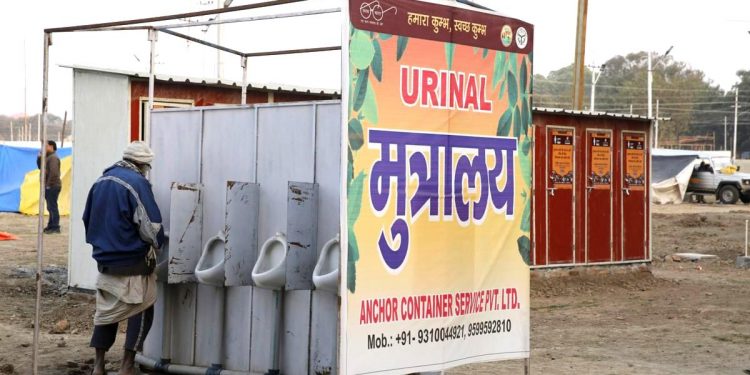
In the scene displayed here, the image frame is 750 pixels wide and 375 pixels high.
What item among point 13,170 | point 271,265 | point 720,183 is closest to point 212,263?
point 271,265

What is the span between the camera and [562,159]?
15.7 metres

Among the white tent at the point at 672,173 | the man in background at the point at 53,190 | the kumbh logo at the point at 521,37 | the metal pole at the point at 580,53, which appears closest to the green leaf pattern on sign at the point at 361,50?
the kumbh logo at the point at 521,37

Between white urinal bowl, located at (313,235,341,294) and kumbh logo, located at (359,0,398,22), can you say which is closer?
kumbh logo, located at (359,0,398,22)

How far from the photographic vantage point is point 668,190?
43438mm

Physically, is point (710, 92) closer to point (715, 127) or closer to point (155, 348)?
point (715, 127)

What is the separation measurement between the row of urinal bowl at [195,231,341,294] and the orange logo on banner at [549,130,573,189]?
26.5 feet

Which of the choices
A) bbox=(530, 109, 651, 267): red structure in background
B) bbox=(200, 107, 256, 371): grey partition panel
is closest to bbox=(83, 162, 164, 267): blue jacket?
bbox=(200, 107, 256, 371): grey partition panel

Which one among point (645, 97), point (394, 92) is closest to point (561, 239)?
point (394, 92)

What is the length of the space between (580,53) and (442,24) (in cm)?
1413

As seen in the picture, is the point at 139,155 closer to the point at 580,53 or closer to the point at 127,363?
the point at 127,363

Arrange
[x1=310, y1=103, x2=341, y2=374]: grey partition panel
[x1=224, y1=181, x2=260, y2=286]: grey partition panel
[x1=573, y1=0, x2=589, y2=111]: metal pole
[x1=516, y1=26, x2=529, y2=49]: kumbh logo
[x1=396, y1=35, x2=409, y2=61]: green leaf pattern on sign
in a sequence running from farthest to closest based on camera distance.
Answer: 1. [x1=573, y1=0, x2=589, y2=111]: metal pole
2. [x1=224, y1=181, x2=260, y2=286]: grey partition panel
3. [x1=310, y1=103, x2=341, y2=374]: grey partition panel
4. [x1=516, y1=26, x2=529, y2=49]: kumbh logo
5. [x1=396, y1=35, x2=409, y2=61]: green leaf pattern on sign

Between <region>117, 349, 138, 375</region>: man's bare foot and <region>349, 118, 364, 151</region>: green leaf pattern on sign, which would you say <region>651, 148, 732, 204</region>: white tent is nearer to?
<region>117, 349, 138, 375</region>: man's bare foot

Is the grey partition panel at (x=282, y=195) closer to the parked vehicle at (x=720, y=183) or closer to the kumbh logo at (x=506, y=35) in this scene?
the kumbh logo at (x=506, y=35)

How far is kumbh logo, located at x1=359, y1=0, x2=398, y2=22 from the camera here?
20.2 ft
